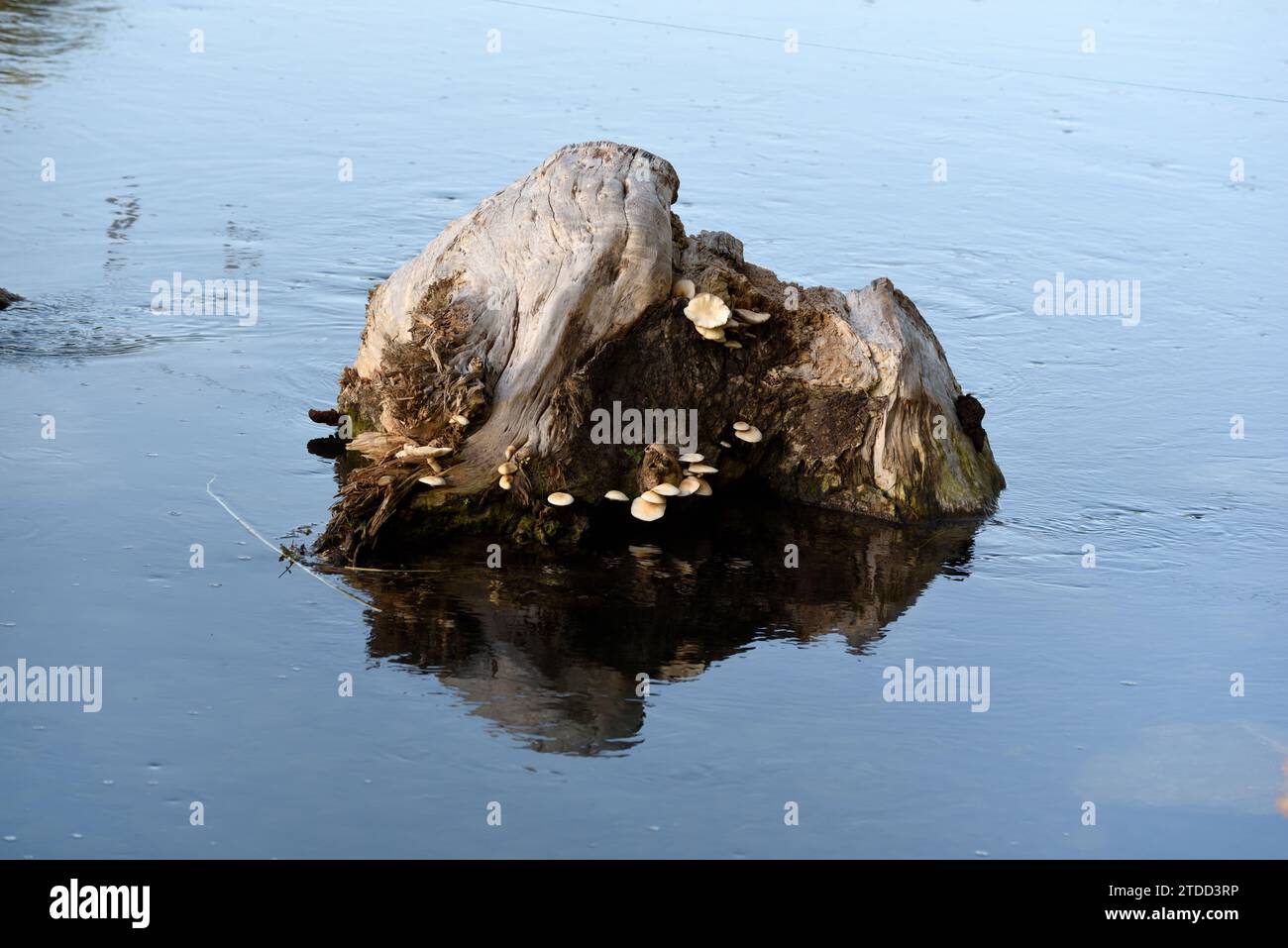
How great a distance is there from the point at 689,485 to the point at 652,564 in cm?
47

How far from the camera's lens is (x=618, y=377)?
8070 millimetres

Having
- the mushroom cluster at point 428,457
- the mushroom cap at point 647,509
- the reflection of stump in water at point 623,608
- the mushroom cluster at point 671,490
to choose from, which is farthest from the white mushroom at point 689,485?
the mushroom cluster at point 428,457

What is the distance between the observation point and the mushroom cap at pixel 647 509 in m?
7.68

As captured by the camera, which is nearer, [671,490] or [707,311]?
[671,490]

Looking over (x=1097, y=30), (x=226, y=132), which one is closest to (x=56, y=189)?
(x=226, y=132)

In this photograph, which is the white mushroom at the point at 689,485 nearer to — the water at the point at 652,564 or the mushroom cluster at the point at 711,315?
the water at the point at 652,564

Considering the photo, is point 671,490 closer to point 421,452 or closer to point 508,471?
point 508,471

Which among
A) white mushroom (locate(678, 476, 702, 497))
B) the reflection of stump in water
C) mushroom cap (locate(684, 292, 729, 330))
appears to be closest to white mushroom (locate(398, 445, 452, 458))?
the reflection of stump in water

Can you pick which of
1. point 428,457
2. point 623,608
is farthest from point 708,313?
point 623,608

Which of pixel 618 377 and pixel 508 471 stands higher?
pixel 618 377

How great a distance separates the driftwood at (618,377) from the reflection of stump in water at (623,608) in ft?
0.90

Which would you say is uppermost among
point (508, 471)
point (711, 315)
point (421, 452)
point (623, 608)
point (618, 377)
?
point (711, 315)

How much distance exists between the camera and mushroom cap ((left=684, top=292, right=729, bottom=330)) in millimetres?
8008
